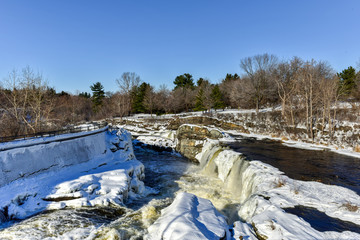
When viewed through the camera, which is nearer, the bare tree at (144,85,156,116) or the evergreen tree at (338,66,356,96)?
the evergreen tree at (338,66,356,96)

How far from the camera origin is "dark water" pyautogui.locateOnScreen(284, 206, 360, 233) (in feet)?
23.1

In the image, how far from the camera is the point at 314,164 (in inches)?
603

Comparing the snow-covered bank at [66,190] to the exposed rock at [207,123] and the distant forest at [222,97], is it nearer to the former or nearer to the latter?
the distant forest at [222,97]

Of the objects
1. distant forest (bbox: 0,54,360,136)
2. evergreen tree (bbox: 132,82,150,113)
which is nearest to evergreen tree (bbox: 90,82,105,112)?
distant forest (bbox: 0,54,360,136)

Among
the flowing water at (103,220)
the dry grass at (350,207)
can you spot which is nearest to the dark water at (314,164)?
the dry grass at (350,207)

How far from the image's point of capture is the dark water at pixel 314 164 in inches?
481

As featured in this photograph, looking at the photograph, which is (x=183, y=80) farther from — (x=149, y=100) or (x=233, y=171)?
(x=233, y=171)

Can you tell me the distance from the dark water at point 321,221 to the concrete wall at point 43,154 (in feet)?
51.2

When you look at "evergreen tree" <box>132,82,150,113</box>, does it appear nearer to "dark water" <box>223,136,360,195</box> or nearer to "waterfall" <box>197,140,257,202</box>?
"waterfall" <box>197,140,257,202</box>

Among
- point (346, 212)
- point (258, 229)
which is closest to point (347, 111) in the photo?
point (346, 212)

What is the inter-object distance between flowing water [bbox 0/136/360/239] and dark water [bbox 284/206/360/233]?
6.3 inches

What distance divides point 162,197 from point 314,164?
492 inches

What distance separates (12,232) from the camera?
324 inches

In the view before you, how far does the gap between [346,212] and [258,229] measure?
4340 mm
